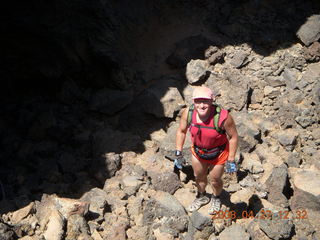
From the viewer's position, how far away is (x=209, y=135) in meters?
4.33

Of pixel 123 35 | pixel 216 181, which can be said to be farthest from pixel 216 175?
pixel 123 35

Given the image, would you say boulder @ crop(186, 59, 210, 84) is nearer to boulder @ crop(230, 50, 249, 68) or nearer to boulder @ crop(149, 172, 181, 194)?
boulder @ crop(230, 50, 249, 68)

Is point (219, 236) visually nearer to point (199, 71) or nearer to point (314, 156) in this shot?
point (314, 156)

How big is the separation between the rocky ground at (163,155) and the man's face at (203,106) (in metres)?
1.74

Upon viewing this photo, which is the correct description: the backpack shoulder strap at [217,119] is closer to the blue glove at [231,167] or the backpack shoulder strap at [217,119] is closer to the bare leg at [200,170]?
the blue glove at [231,167]

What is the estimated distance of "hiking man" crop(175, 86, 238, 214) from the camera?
421 cm

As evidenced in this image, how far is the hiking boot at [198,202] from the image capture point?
5270mm

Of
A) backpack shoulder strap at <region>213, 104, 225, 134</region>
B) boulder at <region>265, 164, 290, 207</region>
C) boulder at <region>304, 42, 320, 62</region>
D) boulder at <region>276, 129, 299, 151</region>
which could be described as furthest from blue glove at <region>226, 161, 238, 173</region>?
boulder at <region>304, 42, 320, 62</region>

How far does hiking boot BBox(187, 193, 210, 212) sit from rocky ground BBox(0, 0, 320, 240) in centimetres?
11

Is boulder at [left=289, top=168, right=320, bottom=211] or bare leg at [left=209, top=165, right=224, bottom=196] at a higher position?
bare leg at [left=209, top=165, right=224, bottom=196]

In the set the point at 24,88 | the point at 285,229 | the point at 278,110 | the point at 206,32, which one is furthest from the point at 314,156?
the point at 24,88

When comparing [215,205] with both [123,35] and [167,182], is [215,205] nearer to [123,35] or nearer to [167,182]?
[167,182]

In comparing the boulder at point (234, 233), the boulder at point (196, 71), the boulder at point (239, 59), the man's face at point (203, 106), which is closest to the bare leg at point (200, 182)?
the boulder at point (234, 233)

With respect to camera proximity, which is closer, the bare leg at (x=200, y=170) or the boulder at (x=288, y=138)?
the bare leg at (x=200, y=170)
